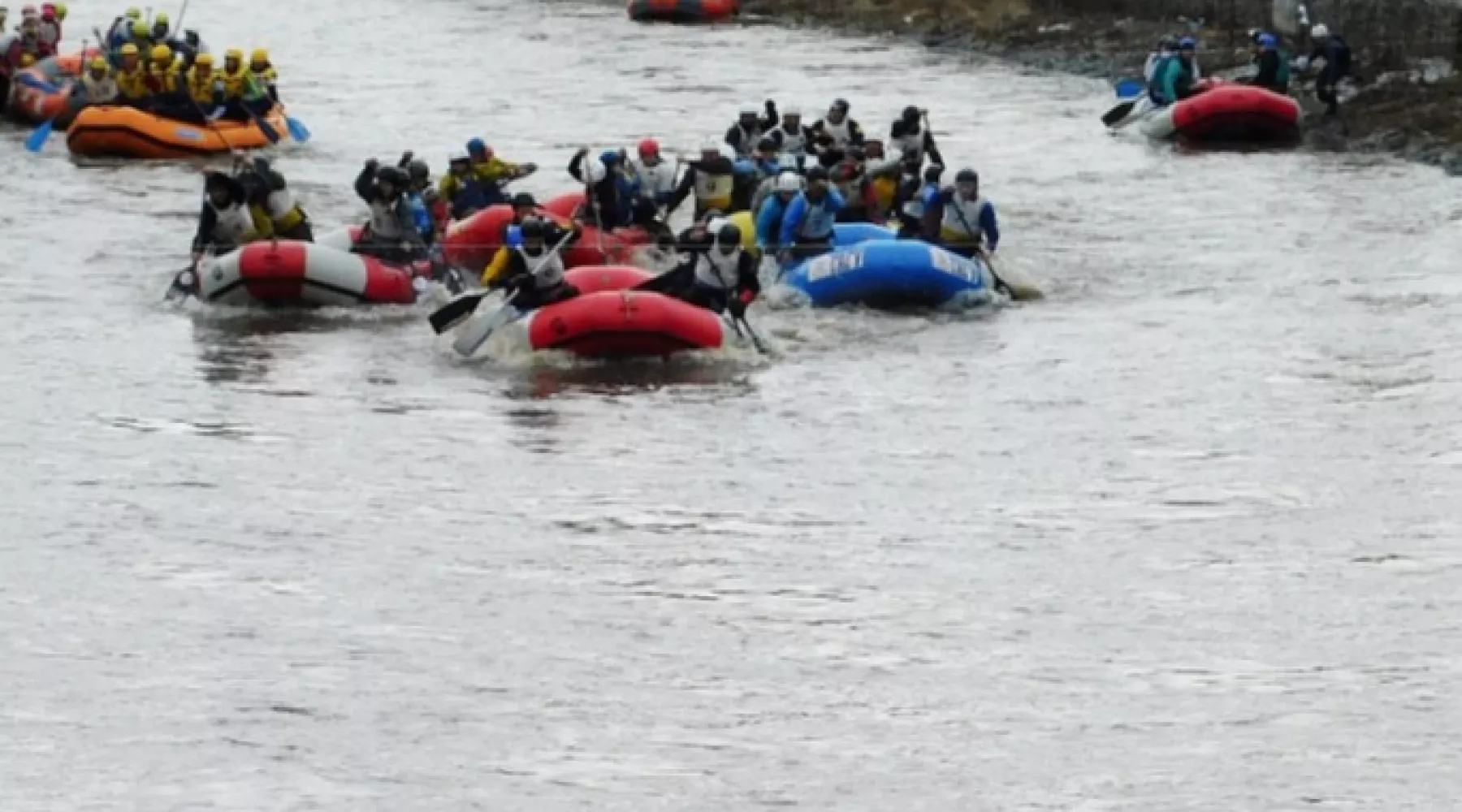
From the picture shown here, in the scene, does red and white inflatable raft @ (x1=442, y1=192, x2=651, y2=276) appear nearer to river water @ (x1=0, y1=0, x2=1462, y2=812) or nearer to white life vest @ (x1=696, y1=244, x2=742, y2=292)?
river water @ (x1=0, y1=0, x2=1462, y2=812)

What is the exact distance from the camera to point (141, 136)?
121 feet

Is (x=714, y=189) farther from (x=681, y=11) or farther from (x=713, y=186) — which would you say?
(x=681, y=11)

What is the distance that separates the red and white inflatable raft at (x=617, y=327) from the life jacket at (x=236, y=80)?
13151 mm

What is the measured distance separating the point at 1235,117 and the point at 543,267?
15.5 m

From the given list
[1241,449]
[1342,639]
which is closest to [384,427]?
[1241,449]

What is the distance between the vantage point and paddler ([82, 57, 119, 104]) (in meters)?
38.5

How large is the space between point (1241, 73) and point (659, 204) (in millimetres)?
15094

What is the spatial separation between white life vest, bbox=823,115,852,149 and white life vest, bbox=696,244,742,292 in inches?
283

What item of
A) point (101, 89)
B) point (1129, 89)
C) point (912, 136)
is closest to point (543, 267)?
point (912, 136)

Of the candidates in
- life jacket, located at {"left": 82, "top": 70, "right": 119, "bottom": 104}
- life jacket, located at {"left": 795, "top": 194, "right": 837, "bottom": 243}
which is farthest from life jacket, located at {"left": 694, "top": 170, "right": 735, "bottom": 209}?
life jacket, located at {"left": 82, "top": 70, "right": 119, "bottom": 104}

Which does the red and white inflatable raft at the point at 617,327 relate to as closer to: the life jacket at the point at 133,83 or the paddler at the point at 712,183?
the paddler at the point at 712,183

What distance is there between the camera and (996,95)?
1767 inches

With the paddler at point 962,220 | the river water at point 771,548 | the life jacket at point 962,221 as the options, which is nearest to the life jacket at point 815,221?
the paddler at point 962,220

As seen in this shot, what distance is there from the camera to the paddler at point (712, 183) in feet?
98.7
